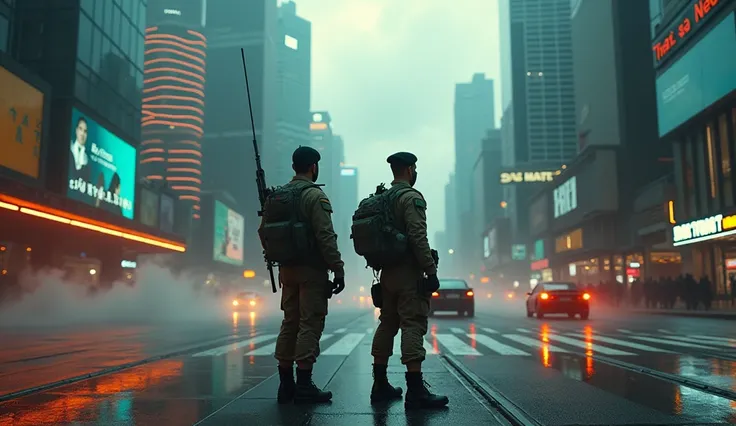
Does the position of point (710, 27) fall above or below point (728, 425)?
above

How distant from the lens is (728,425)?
4375 millimetres

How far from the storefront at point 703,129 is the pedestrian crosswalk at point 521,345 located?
23.5m

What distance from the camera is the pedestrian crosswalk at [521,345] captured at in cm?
1015

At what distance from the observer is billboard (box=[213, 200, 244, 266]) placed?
86.1 meters

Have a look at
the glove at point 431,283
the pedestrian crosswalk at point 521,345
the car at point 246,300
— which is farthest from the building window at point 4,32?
the glove at point 431,283

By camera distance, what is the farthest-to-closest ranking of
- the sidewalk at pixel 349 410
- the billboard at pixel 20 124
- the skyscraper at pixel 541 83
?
the skyscraper at pixel 541 83, the billboard at pixel 20 124, the sidewalk at pixel 349 410

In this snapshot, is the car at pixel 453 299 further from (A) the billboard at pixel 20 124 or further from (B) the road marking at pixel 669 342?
(A) the billboard at pixel 20 124

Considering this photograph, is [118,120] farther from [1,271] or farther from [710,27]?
[710,27]

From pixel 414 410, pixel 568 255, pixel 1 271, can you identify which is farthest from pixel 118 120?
pixel 568 255

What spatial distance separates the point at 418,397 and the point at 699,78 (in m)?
38.3

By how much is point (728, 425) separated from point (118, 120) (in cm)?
3797

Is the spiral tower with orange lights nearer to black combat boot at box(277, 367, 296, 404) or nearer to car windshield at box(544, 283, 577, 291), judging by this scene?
car windshield at box(544, 283, 577, 291)

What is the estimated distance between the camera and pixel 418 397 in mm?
A: 5047

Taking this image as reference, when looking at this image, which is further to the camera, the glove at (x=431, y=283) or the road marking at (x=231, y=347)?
the road marking at (x=231, y=347)
